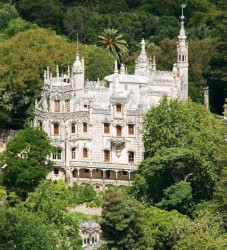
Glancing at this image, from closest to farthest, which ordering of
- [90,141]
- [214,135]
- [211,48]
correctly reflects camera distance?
[214,135] → [90,141] → [211,48]

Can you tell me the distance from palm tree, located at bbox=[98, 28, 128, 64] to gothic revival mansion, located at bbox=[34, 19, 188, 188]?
81.9 feet

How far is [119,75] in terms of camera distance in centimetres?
10150

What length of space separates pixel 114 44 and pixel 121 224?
50417mm

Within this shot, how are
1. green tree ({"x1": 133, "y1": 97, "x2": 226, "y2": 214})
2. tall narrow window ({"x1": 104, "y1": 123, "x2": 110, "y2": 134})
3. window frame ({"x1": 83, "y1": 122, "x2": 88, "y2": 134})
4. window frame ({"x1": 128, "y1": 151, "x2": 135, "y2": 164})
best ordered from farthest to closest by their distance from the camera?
window frame ({"x1": 83, "y1": 122, "x2": 88, "y2": 134}) < tall narrow window ({"x1": 104, "y1": 123, "x2": 110, "y2": 134}) < window frame ({"x1": 128, "y1": 151, "x2": 135, "y2": 164}) < green tree ({"x1": 133, "y1": 97, "x2": 226, "y2": 214})

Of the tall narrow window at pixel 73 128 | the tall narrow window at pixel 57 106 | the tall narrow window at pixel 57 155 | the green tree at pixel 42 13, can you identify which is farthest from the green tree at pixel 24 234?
the green tree at pixel 42 13

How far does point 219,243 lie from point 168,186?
664 inches

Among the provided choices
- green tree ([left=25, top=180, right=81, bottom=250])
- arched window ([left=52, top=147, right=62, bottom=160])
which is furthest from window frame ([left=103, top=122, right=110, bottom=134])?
green tree ([left=25, top=180, right=81, bottom=250])

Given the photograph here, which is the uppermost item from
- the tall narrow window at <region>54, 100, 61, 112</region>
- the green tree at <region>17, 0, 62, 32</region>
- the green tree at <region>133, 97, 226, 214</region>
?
the green tree at <region>17, 0, 62, 32</region>

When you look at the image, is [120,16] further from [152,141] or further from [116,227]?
[116,227]

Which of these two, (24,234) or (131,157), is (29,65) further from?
(24,234)

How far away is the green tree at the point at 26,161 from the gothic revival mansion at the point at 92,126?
7.99 ft

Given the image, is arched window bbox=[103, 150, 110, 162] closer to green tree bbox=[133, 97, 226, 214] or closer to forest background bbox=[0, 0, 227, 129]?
green tree bbox=[133, 97, 226, 214]

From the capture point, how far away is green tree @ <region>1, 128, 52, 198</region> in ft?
311

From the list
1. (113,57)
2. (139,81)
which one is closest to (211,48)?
(113,57)
